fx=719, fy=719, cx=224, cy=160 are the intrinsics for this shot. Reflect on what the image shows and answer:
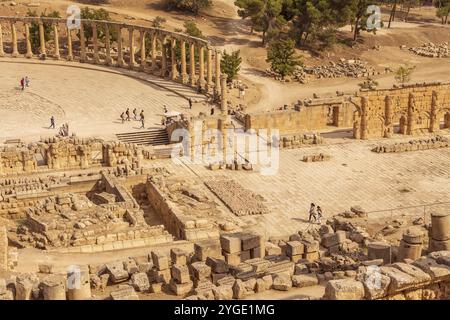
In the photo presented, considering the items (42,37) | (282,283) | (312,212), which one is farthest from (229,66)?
(282,283)

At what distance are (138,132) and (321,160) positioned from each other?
11.6 m

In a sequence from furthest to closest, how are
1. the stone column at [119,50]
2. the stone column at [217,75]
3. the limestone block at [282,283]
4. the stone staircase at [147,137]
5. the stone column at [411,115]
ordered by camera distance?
the stone column at [119,50]
the stone column at [217,75]
the stone column at [411,115]
the stone staircase at [147,137]
the limestone block at [282,283]

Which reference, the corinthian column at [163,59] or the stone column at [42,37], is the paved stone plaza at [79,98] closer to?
the corinthian column at [163,59]

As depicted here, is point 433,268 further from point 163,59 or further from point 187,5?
point 187,5

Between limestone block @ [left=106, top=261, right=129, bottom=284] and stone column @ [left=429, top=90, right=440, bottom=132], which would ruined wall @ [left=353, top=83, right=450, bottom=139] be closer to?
stone column @ [left=429, top=90, right=440, bottom=132]

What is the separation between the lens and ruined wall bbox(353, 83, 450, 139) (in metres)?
44.4

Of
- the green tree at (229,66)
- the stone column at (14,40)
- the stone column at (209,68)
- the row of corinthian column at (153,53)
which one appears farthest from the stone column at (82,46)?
the stone column at (209,68)

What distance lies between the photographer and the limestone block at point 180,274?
20109 millimetres

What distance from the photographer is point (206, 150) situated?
40.8 metres

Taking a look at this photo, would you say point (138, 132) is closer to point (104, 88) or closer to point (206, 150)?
point (206, 150)

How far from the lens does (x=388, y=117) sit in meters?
44.8

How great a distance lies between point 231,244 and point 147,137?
79.2ft

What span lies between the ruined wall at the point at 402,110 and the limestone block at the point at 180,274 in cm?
2614

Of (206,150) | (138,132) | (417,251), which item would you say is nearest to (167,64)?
(138,132)
